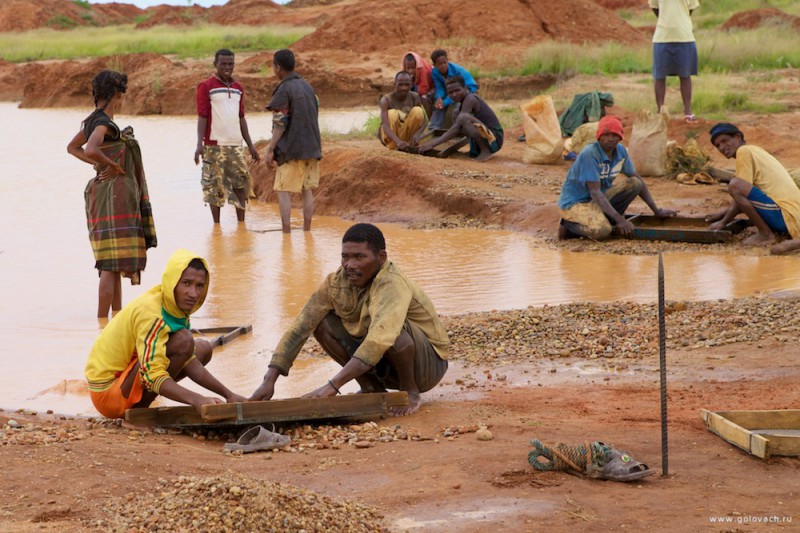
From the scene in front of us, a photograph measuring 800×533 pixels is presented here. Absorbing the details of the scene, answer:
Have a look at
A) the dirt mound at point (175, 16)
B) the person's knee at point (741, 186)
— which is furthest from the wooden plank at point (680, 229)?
the dirt mound at point (175, 16)

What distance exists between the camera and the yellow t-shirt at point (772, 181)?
898cm

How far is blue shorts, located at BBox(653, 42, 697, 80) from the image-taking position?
12.9 meters

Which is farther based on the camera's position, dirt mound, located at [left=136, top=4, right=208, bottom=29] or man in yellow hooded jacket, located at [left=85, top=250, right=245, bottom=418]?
dirt mound, located at [left=136, top=4, right=208, bottom=29]

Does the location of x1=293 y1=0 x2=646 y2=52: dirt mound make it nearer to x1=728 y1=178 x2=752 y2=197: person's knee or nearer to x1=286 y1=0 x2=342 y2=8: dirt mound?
x1=286 y1=0 x2=342 y2=8: dirt mound

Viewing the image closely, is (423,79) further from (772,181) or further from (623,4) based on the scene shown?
(623,4)

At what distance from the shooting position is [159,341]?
4812 millimetres

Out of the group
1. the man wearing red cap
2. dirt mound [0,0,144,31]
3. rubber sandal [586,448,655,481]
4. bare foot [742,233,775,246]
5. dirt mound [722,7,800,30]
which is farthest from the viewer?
dirt mound [0,0,144,31]

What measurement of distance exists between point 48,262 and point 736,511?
788cm

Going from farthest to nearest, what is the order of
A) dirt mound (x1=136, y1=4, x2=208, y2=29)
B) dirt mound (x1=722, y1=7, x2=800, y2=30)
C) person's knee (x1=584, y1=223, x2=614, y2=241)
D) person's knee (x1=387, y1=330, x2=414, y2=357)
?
1. dirt mound (x1=136, y1=4, x2=208, y2=29)
2. dirt mound (x1=722, y1=7, x2=800, y2=30)
3. person's knee (x1=584, y1=223, x2=614, y2=241)
4. person's knee (x1=387, y1=330, x2=414, y2=357)

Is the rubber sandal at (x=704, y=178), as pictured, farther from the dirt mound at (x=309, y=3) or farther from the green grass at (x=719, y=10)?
the dirt mound at (x=309, y=3)

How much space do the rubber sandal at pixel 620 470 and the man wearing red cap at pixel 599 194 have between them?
5.65 m

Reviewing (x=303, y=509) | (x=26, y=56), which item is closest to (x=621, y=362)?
(x=303, y=509)

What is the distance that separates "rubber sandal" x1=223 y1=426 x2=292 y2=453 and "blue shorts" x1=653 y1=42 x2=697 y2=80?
31.2 ft

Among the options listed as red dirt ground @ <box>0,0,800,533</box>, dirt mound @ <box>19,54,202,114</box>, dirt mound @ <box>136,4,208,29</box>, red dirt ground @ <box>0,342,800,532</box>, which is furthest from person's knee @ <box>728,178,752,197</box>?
dirt mound @ <box>136,4,208,29</box>
